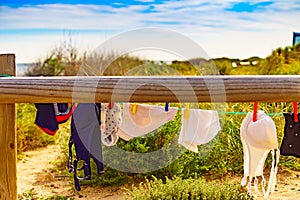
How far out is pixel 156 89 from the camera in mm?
1629

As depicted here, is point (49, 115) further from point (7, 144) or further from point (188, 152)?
point (188, 152)

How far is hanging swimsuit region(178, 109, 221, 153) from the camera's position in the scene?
8.18ft

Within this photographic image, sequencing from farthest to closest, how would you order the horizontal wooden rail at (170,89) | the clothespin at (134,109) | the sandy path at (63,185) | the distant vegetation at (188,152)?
the distant vegetation at (188,152)
the sandy path at (63,185)
the clothespin at (134,109)
the horizontal wooden rail at (170,89)

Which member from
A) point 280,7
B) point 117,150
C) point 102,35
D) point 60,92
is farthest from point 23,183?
point 280,7

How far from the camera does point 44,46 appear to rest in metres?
10.0

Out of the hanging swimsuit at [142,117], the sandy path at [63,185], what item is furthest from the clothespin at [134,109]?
the sandy path at [63,185]

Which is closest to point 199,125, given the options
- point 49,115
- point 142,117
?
point 142,117

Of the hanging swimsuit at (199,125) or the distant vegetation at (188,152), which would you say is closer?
the hanging swimsuit at (199,125)

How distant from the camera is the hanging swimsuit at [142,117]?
2391 millimetres

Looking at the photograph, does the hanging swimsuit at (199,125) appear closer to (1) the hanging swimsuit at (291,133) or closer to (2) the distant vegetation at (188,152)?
(2) the distant vegetation at (188,152)

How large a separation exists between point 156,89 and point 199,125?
92 cm

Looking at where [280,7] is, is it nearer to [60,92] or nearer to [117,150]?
[117,150]

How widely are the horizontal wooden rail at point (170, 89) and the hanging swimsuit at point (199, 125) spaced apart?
2.69 feet

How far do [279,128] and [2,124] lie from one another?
323cm
